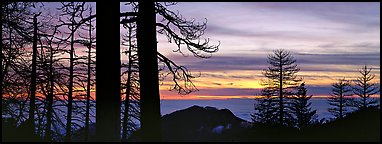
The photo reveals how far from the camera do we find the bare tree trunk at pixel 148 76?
12562mm

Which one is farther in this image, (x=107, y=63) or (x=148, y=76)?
(x=148, y=76)

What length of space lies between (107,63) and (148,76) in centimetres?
274

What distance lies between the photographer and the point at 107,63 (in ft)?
32.7

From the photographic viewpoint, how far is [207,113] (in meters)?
43.1

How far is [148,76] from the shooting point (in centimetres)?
1264

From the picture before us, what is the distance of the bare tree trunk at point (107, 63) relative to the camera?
1000cm

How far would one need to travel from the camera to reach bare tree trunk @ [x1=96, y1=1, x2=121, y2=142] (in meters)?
10.0

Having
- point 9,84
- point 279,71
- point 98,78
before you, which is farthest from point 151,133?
point 279,71

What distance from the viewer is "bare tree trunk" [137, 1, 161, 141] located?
41.2 ft

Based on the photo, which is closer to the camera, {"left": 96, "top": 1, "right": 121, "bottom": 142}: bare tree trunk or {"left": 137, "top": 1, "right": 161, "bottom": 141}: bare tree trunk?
{"left": 96, "top": 1, "right": 121, "bottom": 142}: bare tree trunk

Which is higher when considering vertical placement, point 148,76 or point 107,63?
point 107,63

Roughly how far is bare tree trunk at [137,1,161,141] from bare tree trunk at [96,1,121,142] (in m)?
2.42

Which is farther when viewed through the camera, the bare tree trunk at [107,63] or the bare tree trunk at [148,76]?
the bare tree trunk at [148,76]

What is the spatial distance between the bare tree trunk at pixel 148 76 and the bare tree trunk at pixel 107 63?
95.2 inches
